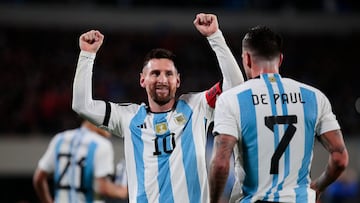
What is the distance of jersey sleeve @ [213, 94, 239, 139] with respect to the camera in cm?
424

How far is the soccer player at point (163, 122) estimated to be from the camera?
4906mm

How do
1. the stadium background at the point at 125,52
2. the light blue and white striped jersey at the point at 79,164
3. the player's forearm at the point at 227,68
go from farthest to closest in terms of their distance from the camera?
1. the stadium background at the point at 125,52
2. the light blue and white striped jersey at the point at 79,164
3. the player's forearm at the point at 227,68

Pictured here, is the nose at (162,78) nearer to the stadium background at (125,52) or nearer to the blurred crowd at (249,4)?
the stadium background at (125,52)

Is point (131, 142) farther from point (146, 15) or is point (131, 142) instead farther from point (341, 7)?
point (341, 7)

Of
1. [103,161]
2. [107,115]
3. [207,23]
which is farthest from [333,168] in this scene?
[103,161]

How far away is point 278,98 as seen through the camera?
437cm

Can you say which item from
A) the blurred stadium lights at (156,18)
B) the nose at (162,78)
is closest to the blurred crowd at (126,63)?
the blurred stadium lights at (156,18)

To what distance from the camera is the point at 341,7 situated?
2022cm

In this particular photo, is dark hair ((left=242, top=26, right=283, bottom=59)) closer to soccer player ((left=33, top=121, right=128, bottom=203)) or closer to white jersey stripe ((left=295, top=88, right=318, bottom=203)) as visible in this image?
white jersey stripe ((left=295, top=88, right=318, bottom=203))

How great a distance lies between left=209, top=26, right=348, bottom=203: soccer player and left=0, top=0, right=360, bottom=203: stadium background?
1069cm

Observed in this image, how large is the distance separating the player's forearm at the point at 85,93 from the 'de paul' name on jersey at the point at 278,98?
1.22 m

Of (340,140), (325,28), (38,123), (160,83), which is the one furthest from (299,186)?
(325,28)

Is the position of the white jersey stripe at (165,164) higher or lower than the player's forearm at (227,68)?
lower

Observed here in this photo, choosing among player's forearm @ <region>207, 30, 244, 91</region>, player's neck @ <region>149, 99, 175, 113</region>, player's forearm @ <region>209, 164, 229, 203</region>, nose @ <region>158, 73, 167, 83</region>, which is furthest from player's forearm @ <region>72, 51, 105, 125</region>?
player's forearm @ <region>209, 164, 229, 203</region>
